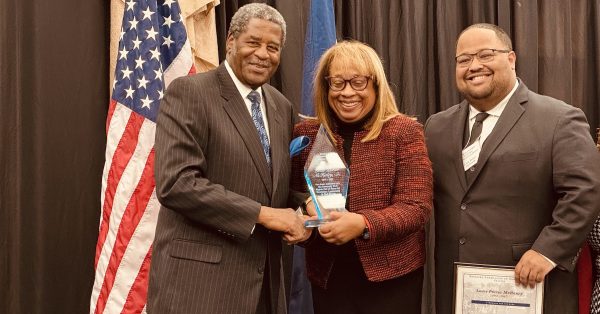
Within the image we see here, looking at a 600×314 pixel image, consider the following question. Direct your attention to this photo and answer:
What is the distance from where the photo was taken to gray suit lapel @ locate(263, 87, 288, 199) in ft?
6.95

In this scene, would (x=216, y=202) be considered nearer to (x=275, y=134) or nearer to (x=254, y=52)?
(x=275, y=134)

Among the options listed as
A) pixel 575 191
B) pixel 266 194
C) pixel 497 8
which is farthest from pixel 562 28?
pixel 266 194

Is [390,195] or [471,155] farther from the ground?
[471,155]

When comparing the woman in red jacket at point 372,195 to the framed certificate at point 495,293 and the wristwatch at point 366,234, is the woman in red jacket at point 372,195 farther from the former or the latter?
the framed certificate at point 495,293

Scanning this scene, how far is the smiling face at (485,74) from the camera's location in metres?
2.53

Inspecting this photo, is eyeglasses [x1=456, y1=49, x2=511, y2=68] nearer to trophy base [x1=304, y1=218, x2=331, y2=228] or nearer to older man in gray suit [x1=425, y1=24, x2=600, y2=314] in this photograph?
older man in gray suit [x1=425, y1=24, x2=600, y2=314]

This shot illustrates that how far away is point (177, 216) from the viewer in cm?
204

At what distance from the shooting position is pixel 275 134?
7.20ft

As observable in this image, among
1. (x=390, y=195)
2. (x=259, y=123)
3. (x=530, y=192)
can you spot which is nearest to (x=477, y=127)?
(x=530, y=192)

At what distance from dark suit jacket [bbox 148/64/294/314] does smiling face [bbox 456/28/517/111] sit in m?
0.99

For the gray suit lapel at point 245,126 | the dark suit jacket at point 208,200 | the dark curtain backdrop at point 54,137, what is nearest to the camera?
the dark suit jacket at point 208,200

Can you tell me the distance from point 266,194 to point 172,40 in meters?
1.28

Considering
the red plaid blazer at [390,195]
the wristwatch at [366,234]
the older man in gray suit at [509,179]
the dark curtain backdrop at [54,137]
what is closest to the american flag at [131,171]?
the dark curtain backdrop at [54,137]

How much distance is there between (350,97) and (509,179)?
0.76m
